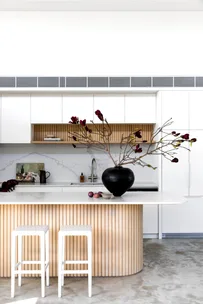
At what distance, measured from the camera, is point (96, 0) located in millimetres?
5488

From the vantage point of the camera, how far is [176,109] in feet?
18.2

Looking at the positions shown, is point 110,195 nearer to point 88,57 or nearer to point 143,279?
point 143,279

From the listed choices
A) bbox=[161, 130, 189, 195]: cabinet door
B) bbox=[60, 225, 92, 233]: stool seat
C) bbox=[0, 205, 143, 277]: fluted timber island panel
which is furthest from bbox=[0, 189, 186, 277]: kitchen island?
bbox=[161, 130, 189, 195]: cabinet door

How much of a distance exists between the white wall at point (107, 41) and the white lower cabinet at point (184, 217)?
2.24m

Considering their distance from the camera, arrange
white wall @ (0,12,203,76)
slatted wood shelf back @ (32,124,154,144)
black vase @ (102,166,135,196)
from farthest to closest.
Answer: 1. slatted wood shelf back @ (32,124,154,144)
2. white wall @ (0,12,203,76)
3. black vase @ (102,166,135,196)

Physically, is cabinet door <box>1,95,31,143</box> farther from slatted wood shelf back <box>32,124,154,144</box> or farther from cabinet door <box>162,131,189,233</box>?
cabinet door <box>162,131,189,233</box>

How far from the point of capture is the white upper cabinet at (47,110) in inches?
224

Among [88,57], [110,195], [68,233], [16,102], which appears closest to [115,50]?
[88,57]

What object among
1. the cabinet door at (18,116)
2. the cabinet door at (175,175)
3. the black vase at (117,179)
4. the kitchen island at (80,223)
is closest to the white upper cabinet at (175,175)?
the cabinet door at (175,175)

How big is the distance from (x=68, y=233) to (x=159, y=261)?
1.60 metres

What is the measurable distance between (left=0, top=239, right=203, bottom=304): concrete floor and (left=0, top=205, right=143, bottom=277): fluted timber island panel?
179 millimetres

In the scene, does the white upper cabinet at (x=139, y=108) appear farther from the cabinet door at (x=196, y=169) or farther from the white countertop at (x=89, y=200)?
the white countertop at (x=89, y=200)

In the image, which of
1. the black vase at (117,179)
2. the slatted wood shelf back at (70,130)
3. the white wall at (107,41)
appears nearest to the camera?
the black vase at (117,179)

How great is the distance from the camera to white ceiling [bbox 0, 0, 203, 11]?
217 inches
